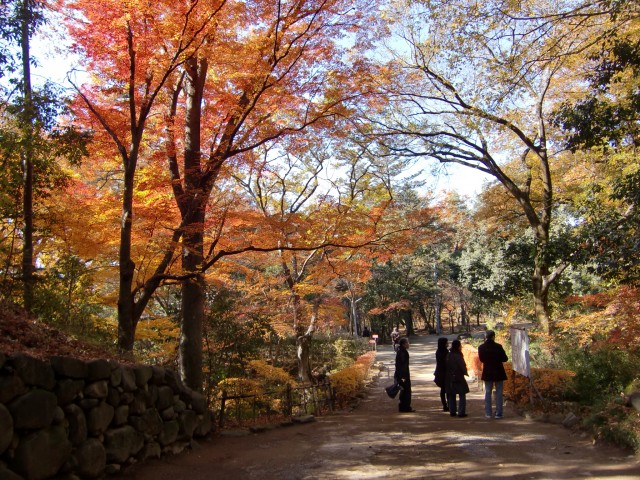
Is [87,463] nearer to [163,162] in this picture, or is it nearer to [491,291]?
[163,162]

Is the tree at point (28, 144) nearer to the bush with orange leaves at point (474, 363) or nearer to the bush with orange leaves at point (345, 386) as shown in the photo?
the bush with orange leaves at point (345, 386)

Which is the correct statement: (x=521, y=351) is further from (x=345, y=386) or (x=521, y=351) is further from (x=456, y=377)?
(x=345, y=386)

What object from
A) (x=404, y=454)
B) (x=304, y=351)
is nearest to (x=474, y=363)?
(x=304, y=351)

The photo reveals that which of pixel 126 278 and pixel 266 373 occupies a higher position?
pixel 126 278

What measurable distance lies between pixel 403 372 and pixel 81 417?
20.4 feet

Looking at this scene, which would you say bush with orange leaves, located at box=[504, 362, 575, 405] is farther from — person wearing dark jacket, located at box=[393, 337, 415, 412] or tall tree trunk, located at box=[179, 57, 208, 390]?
tall tree trunk, located at box=[179, 57, 208, 390]

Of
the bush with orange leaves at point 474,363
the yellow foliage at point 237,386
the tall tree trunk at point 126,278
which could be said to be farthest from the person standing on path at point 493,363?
the tall tree trunk at point 126,278

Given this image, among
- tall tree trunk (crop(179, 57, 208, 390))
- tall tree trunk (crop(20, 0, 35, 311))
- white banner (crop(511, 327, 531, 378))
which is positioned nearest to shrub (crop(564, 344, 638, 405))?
white banner (crop(511, 327, 531, 378))

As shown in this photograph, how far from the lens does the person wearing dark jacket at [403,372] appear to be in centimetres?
898

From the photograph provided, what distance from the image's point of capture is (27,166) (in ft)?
27.7

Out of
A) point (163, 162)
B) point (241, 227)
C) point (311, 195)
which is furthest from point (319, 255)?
point (163, 162)

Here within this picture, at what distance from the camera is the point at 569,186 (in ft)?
51.1

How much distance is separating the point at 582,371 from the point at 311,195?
415 inches

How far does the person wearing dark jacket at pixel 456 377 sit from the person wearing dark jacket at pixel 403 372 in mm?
835
